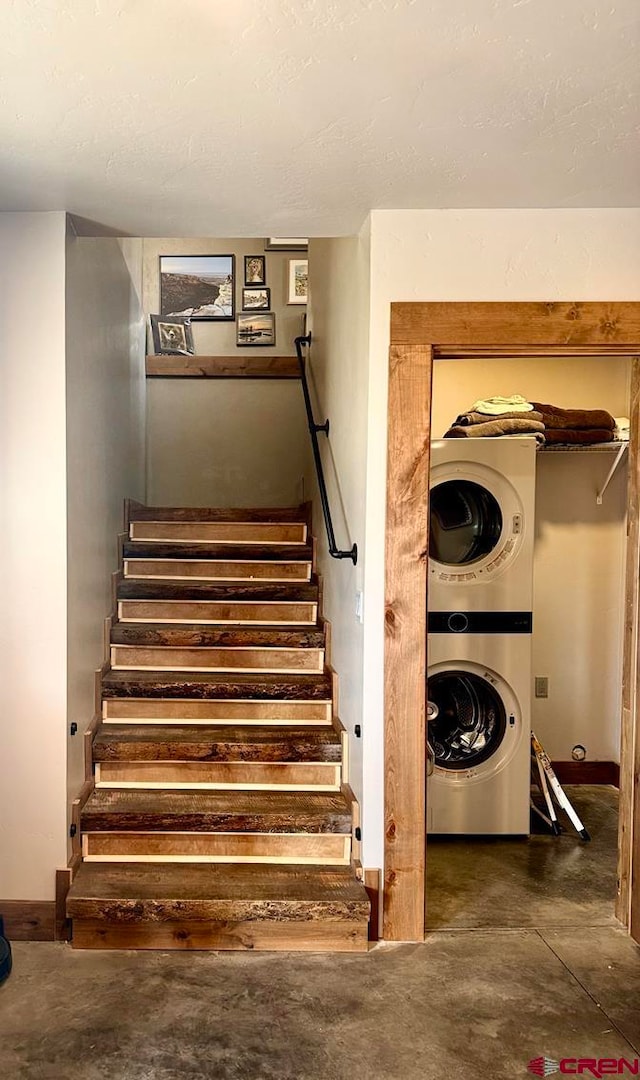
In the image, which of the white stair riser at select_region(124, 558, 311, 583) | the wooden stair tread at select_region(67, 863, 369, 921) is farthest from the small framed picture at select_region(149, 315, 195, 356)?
the wooden stair tread at select_region(67, 863, 369, 921)

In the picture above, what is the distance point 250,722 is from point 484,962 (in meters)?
1.35

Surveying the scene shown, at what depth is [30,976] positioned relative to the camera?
2.71m

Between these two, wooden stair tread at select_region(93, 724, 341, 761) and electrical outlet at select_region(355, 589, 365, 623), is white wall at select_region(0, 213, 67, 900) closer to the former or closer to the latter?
wooden stair tread at select_region(93, 724, 341, 761)

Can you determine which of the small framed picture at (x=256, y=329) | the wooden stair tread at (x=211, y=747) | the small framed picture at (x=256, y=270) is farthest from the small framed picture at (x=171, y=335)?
the wooden stair tread at (x=211, y=747)

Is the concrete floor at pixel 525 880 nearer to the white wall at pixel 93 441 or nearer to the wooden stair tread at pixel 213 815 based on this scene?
the wooden stair tread at pixel 213 815

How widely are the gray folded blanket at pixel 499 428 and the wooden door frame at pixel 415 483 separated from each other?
98 cm

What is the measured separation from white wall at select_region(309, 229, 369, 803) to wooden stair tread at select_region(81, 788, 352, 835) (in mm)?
170

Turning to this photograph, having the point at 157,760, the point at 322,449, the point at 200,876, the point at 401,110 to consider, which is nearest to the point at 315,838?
the point at 200,876

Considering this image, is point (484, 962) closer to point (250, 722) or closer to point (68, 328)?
point (250, 722)

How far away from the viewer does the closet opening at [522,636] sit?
11.8 feet

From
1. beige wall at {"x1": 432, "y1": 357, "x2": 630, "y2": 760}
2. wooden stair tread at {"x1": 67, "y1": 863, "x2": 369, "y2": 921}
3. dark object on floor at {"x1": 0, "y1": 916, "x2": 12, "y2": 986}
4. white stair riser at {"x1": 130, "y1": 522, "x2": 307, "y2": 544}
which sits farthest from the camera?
white stair riser at {"x1": 130, "y1": 522, "x2": 307, "y2": 544}

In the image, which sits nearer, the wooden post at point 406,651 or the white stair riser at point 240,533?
the wooden post at point 406,651

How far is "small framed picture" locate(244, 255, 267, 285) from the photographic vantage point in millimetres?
6270

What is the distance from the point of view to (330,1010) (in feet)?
8.24
